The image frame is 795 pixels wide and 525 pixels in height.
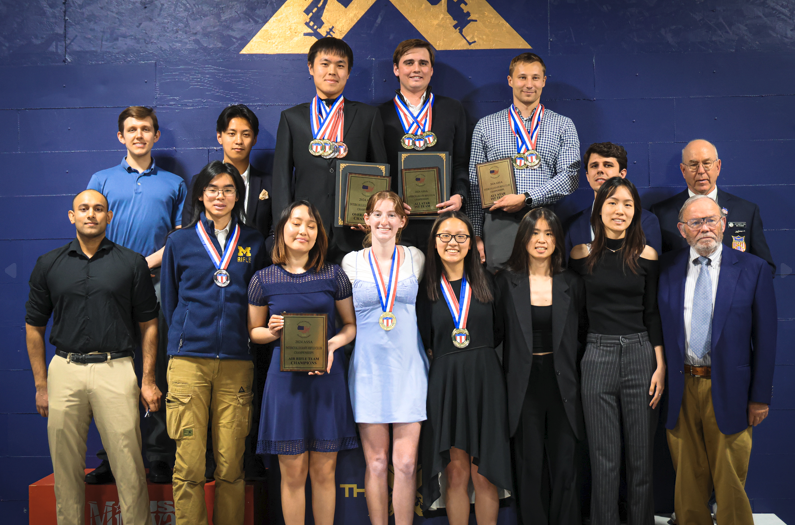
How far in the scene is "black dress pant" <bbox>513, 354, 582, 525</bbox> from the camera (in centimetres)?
294

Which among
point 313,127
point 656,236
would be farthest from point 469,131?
point 656,236

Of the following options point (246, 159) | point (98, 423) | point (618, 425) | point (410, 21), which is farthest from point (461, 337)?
point (410, 21)

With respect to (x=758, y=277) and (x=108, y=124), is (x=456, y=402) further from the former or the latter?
(x=108, y=124)

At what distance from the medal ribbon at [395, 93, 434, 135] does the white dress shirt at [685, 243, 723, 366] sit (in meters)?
1.86

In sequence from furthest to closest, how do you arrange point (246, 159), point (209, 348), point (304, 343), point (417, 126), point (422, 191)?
1. point (246, 159)
2. point (417, 126)
3. point (422, 191)
4. point (209, 348)
5. point (304, 343)

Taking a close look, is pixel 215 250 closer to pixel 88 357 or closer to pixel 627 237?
pixel 88 357

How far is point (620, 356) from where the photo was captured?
9.71 ft

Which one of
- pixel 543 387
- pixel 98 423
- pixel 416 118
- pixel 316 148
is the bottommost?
pixel 98 423

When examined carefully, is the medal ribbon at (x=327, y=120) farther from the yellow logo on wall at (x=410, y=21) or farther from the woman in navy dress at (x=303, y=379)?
the yellow logo on wall at (x=410, y=21)

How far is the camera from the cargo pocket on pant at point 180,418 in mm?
2922

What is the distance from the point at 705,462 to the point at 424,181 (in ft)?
7.80

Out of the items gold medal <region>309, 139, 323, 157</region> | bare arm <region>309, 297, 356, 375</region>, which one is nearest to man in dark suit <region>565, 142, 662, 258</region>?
bare arm <region>309, 297, 356, 375</region>

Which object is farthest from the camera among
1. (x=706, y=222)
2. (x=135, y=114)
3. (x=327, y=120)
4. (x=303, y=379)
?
(x=135, y=114)

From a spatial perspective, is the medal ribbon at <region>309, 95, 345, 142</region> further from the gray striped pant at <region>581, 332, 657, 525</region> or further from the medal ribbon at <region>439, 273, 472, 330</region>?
the gray striped pant at <region>581, 332, 657, 525</region>
